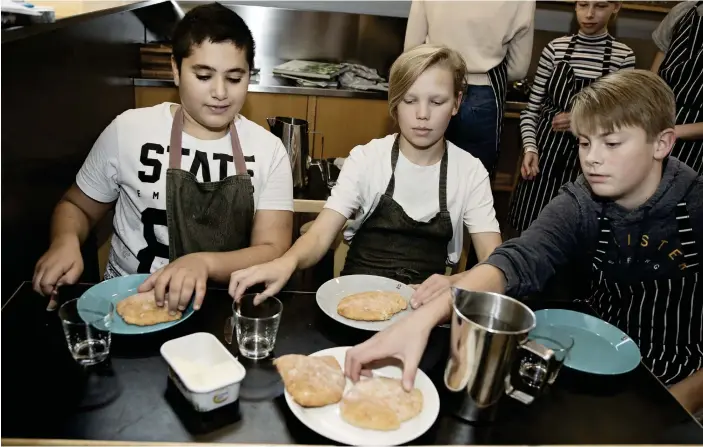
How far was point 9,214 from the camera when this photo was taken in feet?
4.19

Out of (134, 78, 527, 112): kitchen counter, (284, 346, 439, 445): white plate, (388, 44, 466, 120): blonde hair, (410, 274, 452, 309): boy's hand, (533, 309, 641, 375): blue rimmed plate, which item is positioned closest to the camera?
(284, 346, 439, 445): white plate

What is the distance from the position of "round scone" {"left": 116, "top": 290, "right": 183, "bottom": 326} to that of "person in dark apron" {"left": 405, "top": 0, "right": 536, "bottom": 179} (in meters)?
1.85

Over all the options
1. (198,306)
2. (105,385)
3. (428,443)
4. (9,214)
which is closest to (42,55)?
(9,214)

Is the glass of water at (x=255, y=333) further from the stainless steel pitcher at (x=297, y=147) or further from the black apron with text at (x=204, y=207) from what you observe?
the stainless steel pitcher at (x=297, y=147)

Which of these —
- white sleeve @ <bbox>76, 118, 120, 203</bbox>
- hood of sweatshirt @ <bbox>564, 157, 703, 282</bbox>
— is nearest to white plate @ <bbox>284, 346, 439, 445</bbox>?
hood of sweatshirt @ <bbox>564, 157, 703, 282</bbox>

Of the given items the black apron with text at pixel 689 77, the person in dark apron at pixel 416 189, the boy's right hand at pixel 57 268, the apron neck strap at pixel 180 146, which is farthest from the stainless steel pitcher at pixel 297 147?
the black apron with text at pixel 689 77

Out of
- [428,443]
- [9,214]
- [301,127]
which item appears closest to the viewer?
[428,443]

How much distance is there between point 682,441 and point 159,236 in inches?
51.2

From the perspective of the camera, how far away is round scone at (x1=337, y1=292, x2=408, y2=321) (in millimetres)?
1139

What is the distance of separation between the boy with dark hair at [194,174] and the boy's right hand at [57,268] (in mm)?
151

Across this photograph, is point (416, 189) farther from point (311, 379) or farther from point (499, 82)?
point (499, 82)

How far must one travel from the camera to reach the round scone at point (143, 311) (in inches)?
41.5

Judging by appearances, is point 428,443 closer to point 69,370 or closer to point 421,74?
point 69,370

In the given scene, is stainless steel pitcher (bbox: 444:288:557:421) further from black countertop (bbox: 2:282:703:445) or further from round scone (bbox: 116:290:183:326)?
round scone (bbox: 116:290:183:326)
